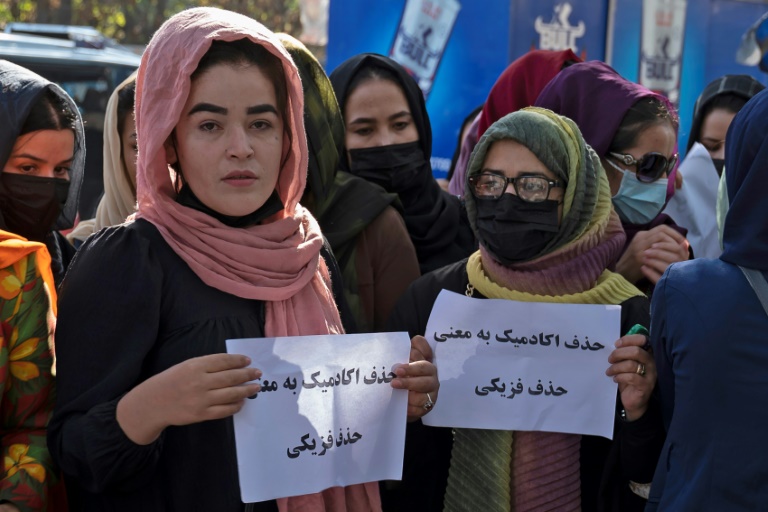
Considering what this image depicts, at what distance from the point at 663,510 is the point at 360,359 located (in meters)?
0.76

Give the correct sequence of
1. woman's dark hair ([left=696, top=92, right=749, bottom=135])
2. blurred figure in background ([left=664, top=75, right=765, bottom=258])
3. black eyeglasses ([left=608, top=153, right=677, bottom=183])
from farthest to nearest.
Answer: woman's dark hair ([left=696, top=92, right=749, bottom=135]) < blurred figure in background ([left=664, top=75, right=765, bottom=258]) < black eyeglasses ([left=608, top=153, right=677, bottom=183])

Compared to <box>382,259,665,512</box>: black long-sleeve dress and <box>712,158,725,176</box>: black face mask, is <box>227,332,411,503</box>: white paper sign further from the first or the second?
<box>712,158,725,176</box>: black face mask

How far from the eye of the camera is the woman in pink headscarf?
1.97 m

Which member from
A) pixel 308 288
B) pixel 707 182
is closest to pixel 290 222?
pixel 308 288

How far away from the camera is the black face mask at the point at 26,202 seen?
2.60 m

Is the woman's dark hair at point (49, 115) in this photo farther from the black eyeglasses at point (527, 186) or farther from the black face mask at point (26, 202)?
the black eyeglasses at point (527, 186)

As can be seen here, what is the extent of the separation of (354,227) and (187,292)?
3.44 feet

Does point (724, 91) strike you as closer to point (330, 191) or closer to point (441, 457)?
point (330, 191)

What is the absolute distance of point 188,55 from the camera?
2.09 metres

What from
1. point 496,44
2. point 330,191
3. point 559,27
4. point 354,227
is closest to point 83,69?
point 496,44

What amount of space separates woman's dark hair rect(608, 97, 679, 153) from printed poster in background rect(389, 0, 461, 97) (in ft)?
8.88

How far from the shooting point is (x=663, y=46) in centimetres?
670

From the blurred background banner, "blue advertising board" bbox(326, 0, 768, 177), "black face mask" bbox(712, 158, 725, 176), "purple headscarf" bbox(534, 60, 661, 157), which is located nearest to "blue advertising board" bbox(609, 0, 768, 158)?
the blurred background banner

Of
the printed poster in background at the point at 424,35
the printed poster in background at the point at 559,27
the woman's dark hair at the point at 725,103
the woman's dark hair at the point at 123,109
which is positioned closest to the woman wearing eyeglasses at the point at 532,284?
the woman's dark hair at the point at 123,109
